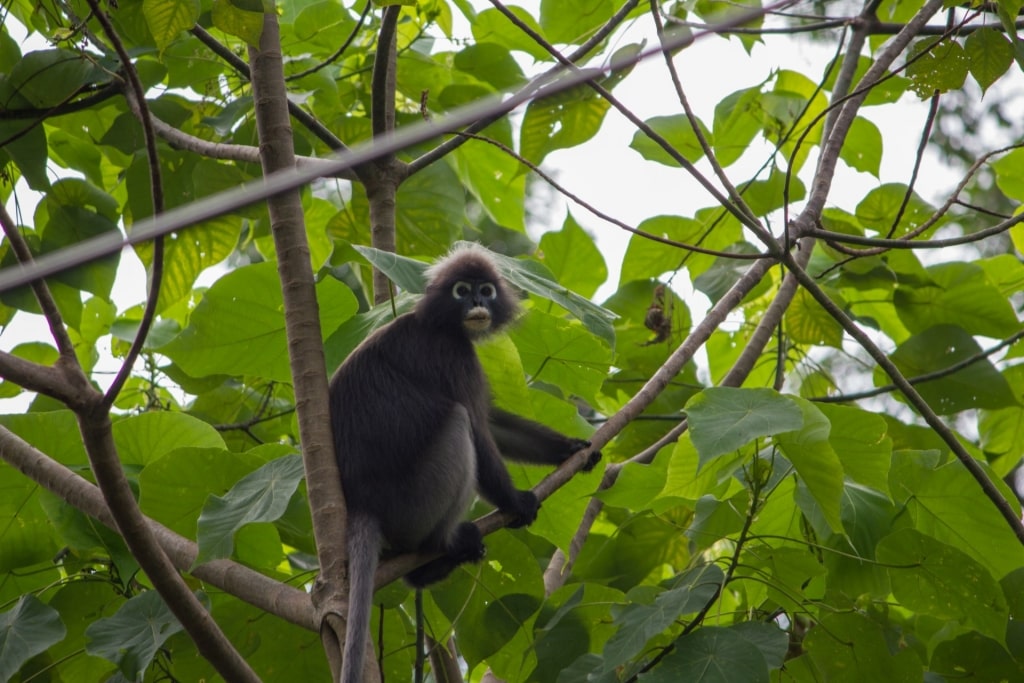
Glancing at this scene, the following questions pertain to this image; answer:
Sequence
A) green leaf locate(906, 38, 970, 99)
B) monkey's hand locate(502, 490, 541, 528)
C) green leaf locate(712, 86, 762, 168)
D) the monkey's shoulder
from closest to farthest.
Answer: green leaf locate(906, 38, 970, 99) < monkey's hand locate(502, 490, 541, 528) < the monkey's shoulder < green leaf locate(712, 86, 762, 168)

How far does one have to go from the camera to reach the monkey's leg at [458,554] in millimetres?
3439

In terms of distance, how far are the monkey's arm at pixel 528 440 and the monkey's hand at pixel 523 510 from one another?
→ 0.53m

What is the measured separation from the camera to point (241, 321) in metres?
3.42

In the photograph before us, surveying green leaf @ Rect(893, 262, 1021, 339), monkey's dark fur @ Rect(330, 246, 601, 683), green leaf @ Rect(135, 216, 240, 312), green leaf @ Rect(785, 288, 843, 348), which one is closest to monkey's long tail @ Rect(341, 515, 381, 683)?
monkey's dark fur @ Rect(330, 246, 601, 683)

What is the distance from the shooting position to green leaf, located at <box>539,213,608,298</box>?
165 inches

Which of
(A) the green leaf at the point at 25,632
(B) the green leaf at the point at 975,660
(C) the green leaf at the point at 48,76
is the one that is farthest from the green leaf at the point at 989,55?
(A) the green leaf at the point at 25,632

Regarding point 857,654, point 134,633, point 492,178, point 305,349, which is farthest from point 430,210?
point 857,654

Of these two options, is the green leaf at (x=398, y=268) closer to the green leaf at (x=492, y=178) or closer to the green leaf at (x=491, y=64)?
the green leaf at (x=492, y=178)

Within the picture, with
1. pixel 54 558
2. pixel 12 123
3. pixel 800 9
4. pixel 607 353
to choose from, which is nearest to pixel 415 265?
pixel 607 353

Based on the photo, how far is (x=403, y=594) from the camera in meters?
3.31

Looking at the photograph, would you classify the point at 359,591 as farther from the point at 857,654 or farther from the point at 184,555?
the point at 857,654

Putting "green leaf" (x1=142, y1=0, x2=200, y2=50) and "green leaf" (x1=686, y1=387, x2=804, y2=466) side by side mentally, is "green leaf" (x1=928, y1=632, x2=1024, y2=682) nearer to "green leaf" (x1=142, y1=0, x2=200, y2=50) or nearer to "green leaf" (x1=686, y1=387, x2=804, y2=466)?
"green leaf" (x1=686, y1=387, x2=804, y2=466)

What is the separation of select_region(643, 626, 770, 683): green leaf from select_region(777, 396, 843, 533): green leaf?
1.32 ft

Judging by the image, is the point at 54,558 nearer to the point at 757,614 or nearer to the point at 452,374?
the point at 452,374
